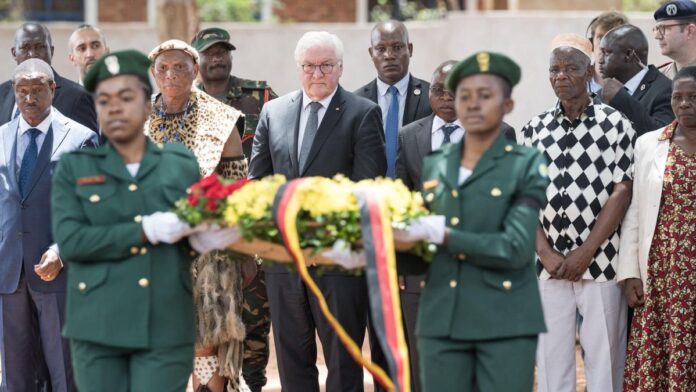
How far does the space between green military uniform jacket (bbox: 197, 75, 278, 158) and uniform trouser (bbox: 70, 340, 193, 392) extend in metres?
3.93

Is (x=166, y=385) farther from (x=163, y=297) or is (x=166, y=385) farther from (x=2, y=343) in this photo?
(x=2, y=343)

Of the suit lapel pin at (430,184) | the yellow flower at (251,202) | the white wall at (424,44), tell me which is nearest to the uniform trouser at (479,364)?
the suit lapel pin at (430,184)

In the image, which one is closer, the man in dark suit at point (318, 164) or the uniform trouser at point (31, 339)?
the man in dark suit at point (318, 164)

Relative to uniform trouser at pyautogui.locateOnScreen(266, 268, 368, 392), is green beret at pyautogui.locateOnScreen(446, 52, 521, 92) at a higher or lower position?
higher

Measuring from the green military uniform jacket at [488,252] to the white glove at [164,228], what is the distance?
1250 millimetres

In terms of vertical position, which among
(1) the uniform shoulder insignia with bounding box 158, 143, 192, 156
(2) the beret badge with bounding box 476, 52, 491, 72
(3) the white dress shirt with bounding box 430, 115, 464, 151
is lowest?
(3) the white dress shirt with bounding box 430, 115, 464, 151

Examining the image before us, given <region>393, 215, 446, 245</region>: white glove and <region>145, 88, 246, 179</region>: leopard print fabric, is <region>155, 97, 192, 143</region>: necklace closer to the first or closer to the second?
<region>145, 88, 246, 179</region>: leopard print fabric

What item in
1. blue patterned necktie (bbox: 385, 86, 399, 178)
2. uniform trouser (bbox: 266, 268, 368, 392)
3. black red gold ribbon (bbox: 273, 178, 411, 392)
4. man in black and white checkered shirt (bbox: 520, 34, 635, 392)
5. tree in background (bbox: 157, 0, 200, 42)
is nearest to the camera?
black red gold ribbon (bbox: 273, 178, 411, 392)

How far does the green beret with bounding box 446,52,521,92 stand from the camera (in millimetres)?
6656

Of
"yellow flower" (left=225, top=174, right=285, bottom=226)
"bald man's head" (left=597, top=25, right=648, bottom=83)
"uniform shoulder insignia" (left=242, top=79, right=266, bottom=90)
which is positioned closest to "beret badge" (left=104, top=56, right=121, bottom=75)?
"yellow flower" (left=225, top=174, right=285, bottom=226)

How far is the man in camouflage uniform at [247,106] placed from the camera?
33.7 feet

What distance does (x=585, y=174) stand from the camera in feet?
28.3

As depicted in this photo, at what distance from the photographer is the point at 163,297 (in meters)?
6.72

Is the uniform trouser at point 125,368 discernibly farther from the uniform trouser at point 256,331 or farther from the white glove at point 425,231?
the uniform trouser at point 256,331
